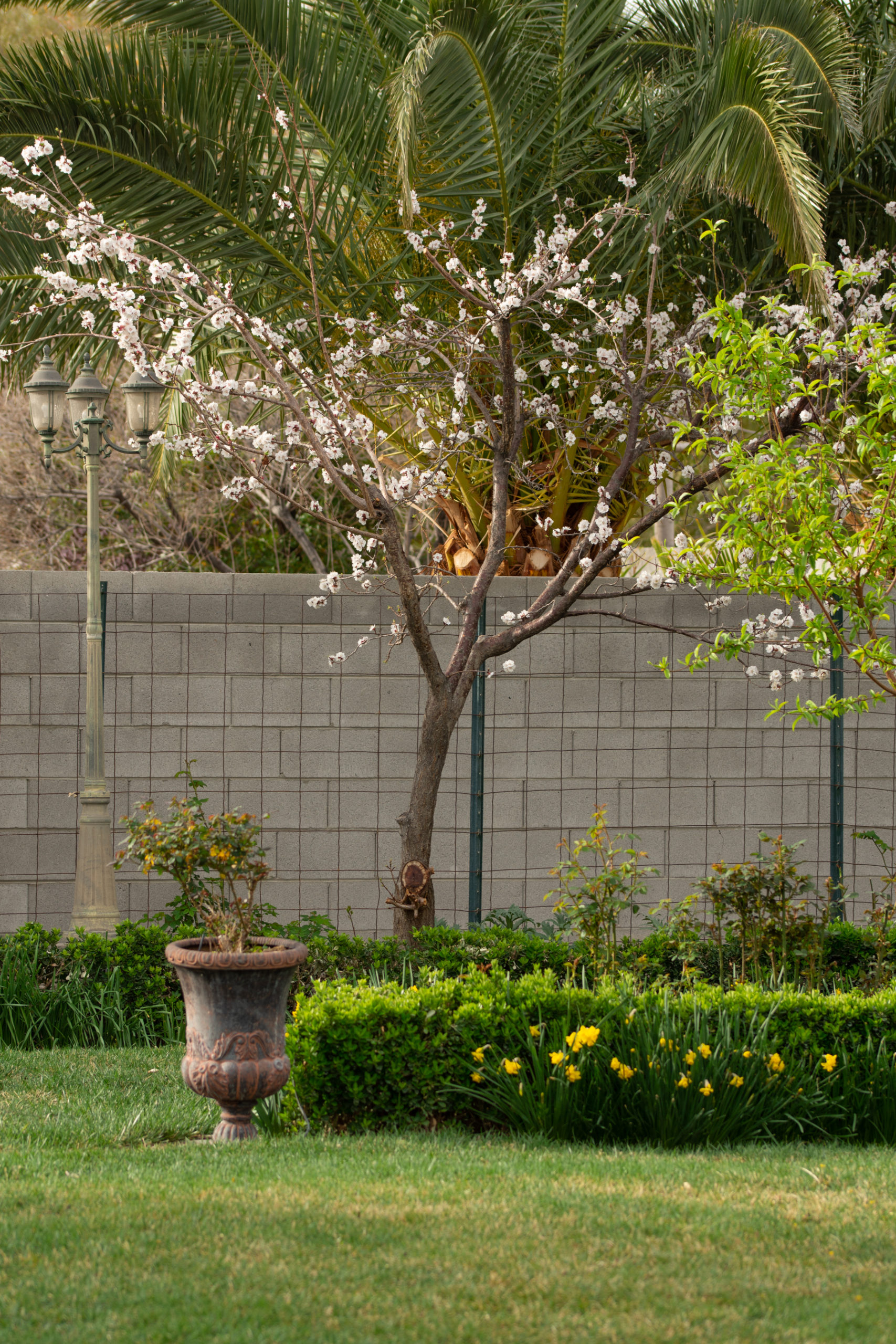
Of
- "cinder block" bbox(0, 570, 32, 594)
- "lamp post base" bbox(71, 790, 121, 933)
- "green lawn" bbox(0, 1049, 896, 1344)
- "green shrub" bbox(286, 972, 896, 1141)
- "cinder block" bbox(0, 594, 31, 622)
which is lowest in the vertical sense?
"green lawn" bbox(0, 1049, 896, 1344)

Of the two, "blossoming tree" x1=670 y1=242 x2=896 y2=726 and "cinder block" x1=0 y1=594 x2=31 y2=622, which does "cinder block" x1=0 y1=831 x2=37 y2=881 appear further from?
"blossoming tree" x1=670 y1=242 x2=896 y2=726

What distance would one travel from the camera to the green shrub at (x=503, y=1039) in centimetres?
489

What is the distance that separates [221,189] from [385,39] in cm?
146

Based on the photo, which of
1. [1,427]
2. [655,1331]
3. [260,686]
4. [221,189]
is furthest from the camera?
[1,427]

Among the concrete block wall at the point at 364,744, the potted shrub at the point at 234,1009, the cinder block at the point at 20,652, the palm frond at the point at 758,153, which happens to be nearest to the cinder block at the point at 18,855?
the concrete block wall at the point at 364,744

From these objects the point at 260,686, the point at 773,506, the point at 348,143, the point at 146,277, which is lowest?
the point at 260,686

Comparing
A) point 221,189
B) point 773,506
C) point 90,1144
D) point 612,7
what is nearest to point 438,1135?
point 90,1144

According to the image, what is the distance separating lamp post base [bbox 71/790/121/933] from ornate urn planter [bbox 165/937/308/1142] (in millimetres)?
2542

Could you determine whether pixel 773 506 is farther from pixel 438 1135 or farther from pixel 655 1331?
pixel 655 1331

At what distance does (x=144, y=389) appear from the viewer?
9.53 meters

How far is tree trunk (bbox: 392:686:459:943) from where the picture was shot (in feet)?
22.9

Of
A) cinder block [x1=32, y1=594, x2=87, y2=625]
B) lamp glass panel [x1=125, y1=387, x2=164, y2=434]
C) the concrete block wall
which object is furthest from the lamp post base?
lamp glass panel [x1=125, y1=387, x2=164, y2=434]

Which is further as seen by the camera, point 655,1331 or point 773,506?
point 773,506

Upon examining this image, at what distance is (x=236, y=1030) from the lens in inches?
196
